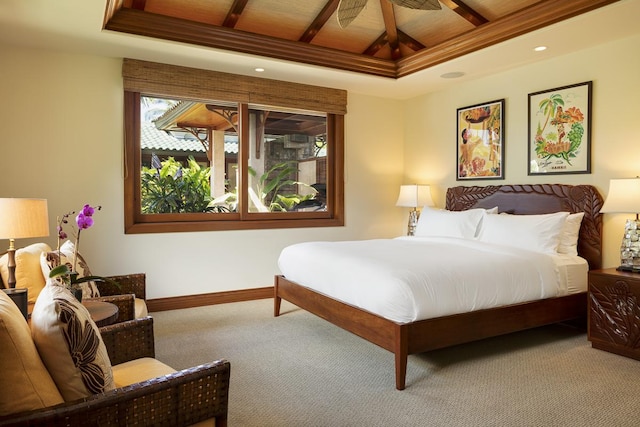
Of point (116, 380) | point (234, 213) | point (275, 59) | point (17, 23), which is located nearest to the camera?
point (116, 380)

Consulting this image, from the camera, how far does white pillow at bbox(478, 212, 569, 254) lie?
12.1ft

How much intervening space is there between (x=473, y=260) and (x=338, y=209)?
8.40 feet

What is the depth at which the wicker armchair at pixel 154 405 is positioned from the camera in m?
1.23

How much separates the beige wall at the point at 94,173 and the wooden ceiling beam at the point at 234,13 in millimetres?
1171

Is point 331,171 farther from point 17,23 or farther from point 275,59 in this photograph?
point 17,23

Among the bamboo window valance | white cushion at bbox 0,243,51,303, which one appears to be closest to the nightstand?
the bamboo window valance

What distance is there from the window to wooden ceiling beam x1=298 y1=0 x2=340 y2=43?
0.78 m

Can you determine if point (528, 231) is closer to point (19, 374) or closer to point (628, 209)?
point (628, 209)

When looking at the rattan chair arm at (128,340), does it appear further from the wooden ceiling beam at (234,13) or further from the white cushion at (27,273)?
the wooden ceiling beam at (234,13)

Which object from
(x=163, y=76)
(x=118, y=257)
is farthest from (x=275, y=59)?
(x=118, y=257)

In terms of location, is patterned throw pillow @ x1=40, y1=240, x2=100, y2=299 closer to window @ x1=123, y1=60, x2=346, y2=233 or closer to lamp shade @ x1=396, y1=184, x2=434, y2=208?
window @ x1=123, y1=60, x2=346, y2=233

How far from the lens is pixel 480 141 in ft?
16.3

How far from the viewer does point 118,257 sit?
171 inches

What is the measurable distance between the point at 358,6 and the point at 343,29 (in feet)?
4.65
